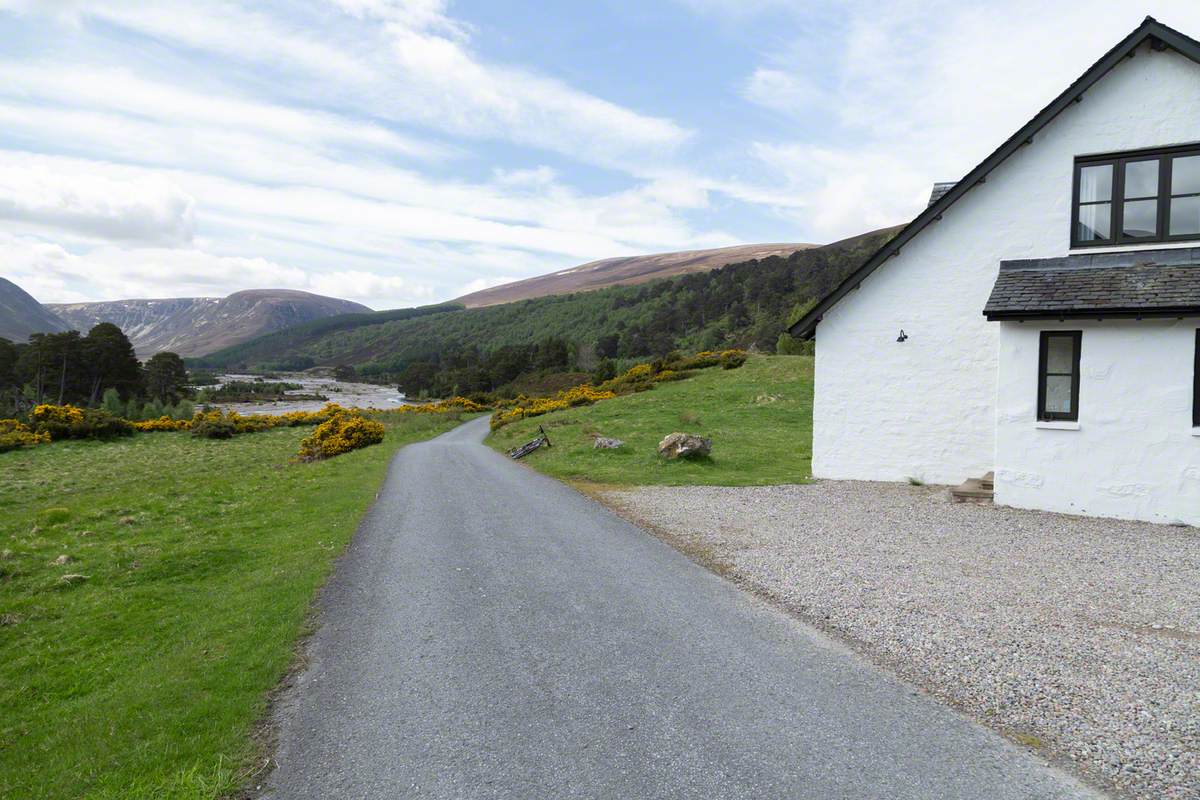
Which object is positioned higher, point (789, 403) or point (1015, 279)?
point (1015, 279)

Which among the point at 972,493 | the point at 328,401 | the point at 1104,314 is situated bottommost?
the point at 328,401

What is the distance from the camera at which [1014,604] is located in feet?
24.1

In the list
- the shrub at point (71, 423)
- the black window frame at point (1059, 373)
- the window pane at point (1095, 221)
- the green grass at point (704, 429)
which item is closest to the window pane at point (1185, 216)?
the window pane at point (1095, 221)

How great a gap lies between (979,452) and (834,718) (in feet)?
40.1

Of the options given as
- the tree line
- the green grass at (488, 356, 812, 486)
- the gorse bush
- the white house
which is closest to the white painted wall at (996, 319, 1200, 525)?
the white house

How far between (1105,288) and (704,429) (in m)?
16.3

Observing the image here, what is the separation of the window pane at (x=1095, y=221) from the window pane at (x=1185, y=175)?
41.2 inches

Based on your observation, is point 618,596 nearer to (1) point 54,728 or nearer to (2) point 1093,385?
(1) point 54,728

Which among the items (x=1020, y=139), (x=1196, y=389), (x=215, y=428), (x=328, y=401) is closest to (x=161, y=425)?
(x=215, y=428)

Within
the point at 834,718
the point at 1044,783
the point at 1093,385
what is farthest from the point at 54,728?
the point at 1093,385

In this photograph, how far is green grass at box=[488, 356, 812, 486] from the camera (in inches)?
739

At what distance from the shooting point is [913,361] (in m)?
15.5

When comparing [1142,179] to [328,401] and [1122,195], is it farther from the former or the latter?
[328,401]

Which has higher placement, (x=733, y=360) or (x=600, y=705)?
(x=733, y=360)
